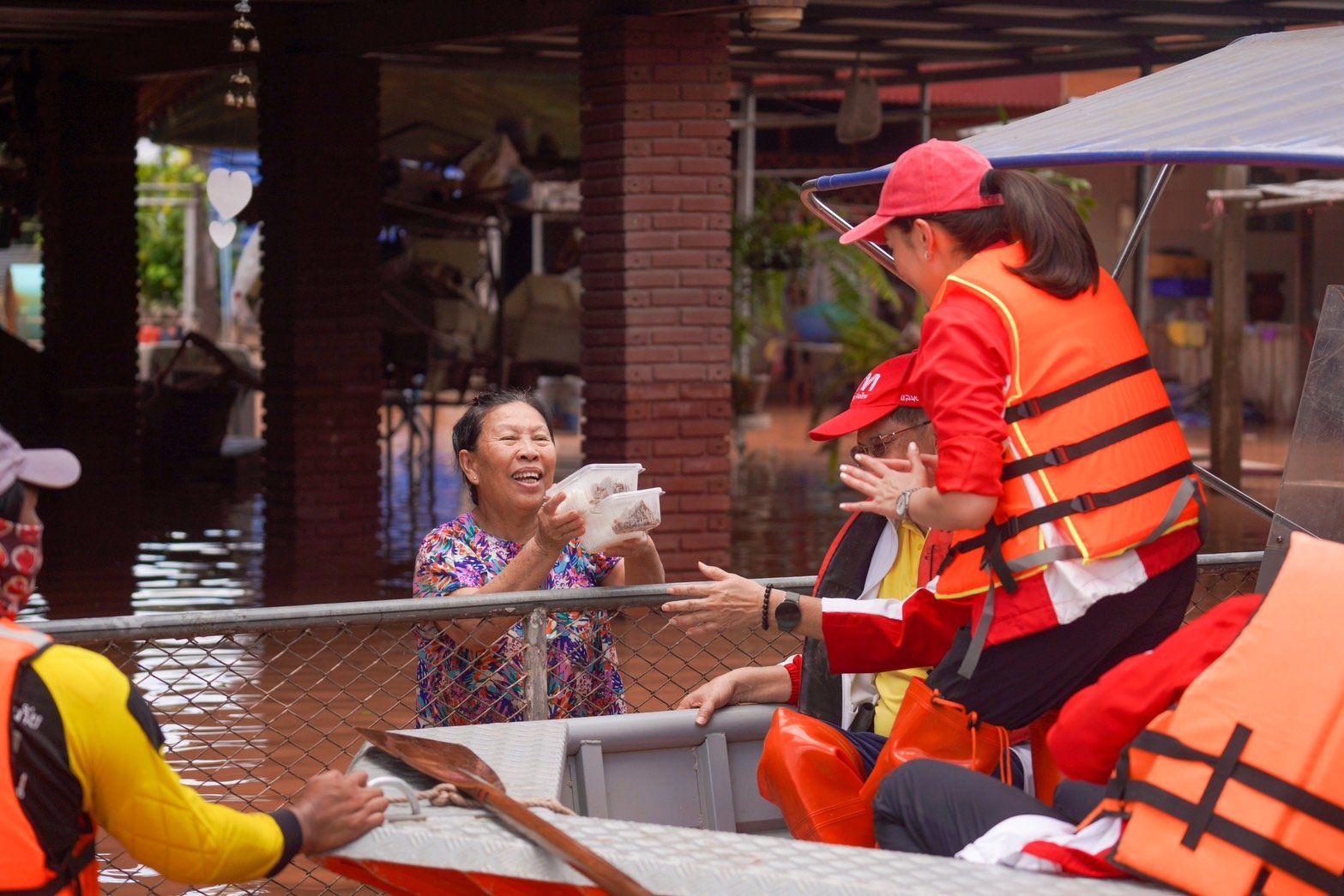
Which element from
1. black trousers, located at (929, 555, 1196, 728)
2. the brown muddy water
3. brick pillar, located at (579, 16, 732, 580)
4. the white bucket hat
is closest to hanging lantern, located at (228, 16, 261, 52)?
brick pillar, located at (579, 16, 732, 580)

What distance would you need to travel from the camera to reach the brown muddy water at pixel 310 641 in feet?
18.9

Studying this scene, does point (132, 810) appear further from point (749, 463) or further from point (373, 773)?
point (749, 463)

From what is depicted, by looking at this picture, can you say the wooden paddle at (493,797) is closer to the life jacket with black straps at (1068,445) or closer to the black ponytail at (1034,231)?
the life jacket with black straps at (1068,445)

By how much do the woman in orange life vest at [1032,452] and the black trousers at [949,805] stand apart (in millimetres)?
173

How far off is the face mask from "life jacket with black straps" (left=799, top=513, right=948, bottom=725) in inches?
67.6

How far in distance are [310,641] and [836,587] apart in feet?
16.9

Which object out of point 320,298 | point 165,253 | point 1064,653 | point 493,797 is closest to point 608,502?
point 493,797

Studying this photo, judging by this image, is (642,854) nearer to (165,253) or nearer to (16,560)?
(16,560)

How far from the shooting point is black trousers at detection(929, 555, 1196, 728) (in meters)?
2.96

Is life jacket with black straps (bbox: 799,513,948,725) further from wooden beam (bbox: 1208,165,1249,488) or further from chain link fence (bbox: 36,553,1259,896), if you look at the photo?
wooden beam (bbox: 1208,165,1249,488)

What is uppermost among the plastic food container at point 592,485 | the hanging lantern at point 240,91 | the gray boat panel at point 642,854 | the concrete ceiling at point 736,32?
the concrete ceiling at point 736,32

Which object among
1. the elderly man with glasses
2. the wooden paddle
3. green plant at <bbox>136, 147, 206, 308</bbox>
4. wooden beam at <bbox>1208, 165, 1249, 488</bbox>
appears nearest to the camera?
the wooden paddle

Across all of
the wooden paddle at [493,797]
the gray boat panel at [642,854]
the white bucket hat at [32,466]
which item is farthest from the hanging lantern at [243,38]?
the white bucket hat at [32,466]

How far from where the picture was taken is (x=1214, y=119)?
3436 mm
